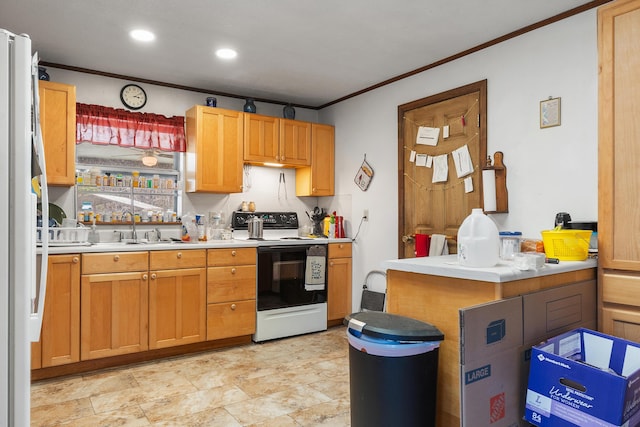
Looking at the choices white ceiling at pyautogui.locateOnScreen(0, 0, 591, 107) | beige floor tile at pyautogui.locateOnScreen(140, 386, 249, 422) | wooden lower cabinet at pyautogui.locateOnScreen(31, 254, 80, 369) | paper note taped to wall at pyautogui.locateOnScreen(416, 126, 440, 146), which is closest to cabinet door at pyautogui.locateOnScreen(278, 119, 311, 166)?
white ceiling at pyautogui.locateOnScreen(0, 0, 591, 107)

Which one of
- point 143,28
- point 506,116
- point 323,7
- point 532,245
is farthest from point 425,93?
point 143,28

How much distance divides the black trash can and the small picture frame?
1.75 meters

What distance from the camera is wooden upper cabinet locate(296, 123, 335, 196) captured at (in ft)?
15.3

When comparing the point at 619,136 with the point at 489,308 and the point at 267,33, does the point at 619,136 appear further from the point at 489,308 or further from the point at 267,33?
the point at 267,33

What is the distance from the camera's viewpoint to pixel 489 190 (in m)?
3.00

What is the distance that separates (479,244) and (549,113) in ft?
4.57

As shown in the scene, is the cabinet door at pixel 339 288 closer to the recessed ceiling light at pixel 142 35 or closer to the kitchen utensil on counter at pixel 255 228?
the kitchen utensil on counter at pixel 255 228

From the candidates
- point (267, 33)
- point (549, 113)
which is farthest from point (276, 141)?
point (549, 113)

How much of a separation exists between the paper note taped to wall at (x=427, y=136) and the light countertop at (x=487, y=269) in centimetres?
159

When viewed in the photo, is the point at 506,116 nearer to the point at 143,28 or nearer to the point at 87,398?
the point at 143,28

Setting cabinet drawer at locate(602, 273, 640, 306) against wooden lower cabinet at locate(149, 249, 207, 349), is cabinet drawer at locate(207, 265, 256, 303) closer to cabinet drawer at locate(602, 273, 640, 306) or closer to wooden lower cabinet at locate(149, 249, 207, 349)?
wooden lower cabinet at locate(149, 249, 207, 349)

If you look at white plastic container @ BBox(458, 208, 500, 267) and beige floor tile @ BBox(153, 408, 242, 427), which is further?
beige floor tile @ BBox(153, 408, 242, 427)

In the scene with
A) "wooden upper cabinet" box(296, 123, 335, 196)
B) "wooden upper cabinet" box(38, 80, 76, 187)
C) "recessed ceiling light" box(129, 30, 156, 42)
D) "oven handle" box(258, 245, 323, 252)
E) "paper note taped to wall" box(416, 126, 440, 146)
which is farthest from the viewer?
"wooden upper cabinet" box(296, 123, 335, 196)

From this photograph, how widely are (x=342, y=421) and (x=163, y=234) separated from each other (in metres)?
2.50
